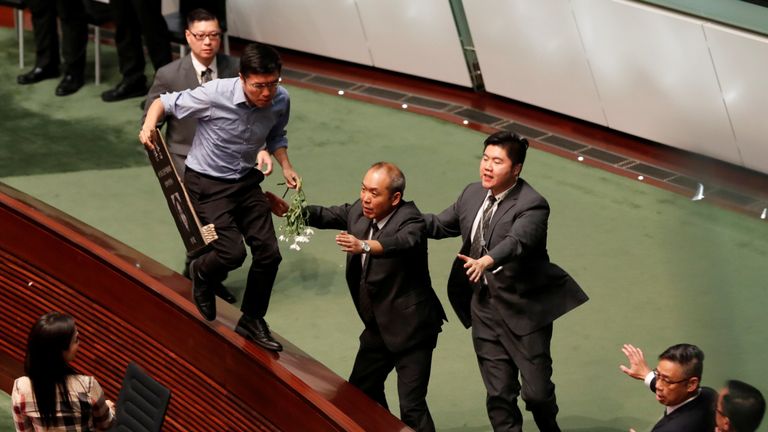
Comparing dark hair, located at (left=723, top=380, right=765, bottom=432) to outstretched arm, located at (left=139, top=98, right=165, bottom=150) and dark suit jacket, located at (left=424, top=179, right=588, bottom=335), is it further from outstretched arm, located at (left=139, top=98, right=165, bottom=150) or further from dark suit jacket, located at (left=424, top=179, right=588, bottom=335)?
outstretched arm, located at (left=139, top=98, right=165, bottom=150)

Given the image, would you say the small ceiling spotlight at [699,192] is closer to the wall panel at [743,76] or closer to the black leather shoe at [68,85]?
the wall panel at [743,76]

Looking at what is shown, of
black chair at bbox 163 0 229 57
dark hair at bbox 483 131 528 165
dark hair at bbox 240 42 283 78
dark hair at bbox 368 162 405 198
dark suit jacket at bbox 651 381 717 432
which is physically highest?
black chair at bbox 163 0 229 57

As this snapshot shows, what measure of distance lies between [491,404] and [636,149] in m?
3.47

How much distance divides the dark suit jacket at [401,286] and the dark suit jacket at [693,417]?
1014 millimetres

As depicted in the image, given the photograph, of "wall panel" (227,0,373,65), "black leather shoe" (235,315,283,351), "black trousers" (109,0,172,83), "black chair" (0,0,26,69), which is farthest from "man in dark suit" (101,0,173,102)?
"black leather shoe" (235,315,283,351)

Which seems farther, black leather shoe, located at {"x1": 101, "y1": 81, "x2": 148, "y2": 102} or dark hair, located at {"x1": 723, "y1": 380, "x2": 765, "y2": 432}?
black leather shoe, located at {"x1": 101, "y1": 81, "x2": 148, "y2": 102}

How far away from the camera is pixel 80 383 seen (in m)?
4.58

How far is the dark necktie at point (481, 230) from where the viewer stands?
4.87 metres

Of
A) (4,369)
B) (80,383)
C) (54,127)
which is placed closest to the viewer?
(80,383)

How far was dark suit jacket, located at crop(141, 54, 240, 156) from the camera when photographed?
6.19 m

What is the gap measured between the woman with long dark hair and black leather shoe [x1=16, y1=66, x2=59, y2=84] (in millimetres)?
5155

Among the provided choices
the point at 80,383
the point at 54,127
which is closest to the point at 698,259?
the point at 80,383

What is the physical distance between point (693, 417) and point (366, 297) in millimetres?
1353

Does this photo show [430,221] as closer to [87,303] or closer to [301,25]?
[87,303]
